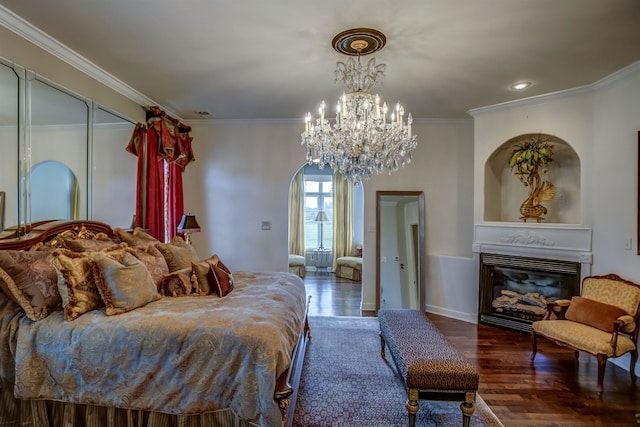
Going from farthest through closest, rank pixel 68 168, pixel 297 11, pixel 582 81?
pixel 582 81 < pixel 68 168 < pixel 297 11

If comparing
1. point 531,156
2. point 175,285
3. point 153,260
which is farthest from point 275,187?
point 531,156

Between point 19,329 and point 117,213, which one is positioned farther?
point 117,213

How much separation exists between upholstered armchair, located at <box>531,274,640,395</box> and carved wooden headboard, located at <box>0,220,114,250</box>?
4.36 metres

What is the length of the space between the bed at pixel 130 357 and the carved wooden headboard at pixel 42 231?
0.09m

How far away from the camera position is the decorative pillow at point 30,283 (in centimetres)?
198

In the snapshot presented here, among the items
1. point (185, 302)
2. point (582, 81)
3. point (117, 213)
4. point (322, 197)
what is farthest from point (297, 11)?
point (322, 197)

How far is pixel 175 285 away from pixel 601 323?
372 centimetres

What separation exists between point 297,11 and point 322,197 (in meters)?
6.02

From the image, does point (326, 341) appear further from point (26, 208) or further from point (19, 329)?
point (26, 208)

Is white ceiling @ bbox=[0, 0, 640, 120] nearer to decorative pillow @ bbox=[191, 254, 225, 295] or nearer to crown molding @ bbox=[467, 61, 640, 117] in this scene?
crown molding @ bbox=[467, 61, 640, 117]

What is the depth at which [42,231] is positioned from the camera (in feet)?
8.13

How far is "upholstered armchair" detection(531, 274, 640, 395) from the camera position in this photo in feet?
8.77

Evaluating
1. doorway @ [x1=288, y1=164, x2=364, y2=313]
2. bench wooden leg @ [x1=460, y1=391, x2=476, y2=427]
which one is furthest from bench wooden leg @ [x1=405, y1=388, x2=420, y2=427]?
doorway @ [x1=288, y1=164, x2=364, y2=313]

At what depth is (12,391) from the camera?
6.57ft
